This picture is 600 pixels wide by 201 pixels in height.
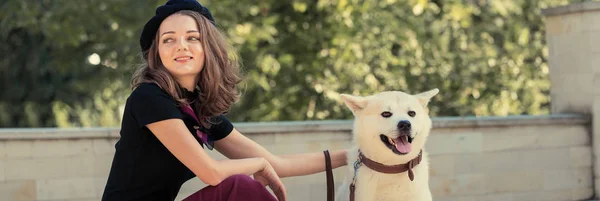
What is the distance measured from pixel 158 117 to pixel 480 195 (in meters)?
3.53

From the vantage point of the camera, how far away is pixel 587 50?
652cm

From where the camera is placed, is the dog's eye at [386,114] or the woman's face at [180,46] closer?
the woman's face at [180,46]

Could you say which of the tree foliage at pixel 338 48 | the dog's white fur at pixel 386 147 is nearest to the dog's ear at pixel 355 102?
the dog's white fur at pixel 386 147

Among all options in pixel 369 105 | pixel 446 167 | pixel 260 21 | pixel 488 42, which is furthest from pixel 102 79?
pixel 369 105

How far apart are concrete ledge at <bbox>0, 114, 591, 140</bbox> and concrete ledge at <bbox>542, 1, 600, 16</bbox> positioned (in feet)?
2.46

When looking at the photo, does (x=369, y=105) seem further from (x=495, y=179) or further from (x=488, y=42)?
(x=488, y=42)

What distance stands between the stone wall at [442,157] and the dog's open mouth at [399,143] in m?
2.12

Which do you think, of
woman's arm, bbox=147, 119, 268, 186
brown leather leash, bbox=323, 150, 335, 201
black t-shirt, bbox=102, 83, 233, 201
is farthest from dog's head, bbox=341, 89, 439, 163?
black t-shirt, bbox=102, 83, 233, 201

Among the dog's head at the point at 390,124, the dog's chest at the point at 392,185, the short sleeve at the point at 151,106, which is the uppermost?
the short sleeve at the point at 151,106

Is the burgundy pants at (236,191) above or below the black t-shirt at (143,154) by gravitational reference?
below

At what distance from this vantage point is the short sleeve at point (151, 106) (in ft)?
10.4

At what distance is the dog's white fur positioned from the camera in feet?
11.7

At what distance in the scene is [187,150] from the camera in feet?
10.5

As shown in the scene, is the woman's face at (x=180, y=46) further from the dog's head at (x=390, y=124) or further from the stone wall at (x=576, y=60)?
the stone wall at (x=576, y=60)
